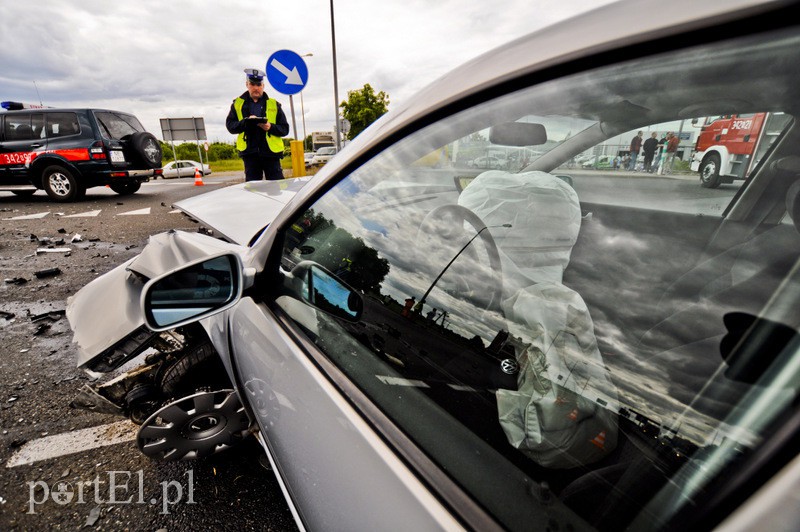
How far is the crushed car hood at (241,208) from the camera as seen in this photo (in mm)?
2012

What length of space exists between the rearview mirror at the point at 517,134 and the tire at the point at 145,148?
34.0ft

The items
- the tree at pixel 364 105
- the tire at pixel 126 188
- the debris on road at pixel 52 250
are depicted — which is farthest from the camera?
the tree at pixel 364 105

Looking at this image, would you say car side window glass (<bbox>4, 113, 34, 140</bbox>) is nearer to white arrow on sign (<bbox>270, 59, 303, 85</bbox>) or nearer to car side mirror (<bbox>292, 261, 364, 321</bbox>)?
white arrow on sign (<bbox>270, 59, 303, 85</bbox>)

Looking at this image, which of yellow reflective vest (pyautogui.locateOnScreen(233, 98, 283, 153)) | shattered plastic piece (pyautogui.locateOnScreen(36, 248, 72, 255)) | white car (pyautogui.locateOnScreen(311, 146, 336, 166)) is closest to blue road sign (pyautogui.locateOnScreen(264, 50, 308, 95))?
yellow reflective vest (pyautogui.locateOnScreen(233, 98, 283, 153))

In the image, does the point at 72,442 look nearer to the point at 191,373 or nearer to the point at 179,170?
the point at 191,373

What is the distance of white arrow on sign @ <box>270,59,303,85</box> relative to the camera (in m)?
6.73

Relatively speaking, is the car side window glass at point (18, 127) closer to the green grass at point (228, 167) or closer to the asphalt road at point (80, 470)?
the asphalt road at point (80, 470)

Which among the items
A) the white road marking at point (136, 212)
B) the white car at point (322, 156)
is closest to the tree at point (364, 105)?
the white car at point (322, 156)

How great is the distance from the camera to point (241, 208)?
7.77 feet

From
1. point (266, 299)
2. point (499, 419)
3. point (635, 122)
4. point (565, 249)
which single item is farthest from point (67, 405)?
point (635, 122)

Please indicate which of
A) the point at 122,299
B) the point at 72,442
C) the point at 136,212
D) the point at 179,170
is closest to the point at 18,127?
the point at 136,212

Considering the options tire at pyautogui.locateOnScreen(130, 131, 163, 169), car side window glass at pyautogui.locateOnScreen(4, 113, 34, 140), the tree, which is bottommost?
tire at pyautogui.locateOnScreen(130, 131, 163, 169)

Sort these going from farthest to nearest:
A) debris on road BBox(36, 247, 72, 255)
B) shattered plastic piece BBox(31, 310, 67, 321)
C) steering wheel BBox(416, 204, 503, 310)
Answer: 1. debris on road BBox(36, 247, 72, 255)
2. shattered plastic piece BBox(31, 310, 67, 321)
3. steering wheel BBox(416, 204, 503, 310)

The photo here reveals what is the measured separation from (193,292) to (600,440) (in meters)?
1.17
